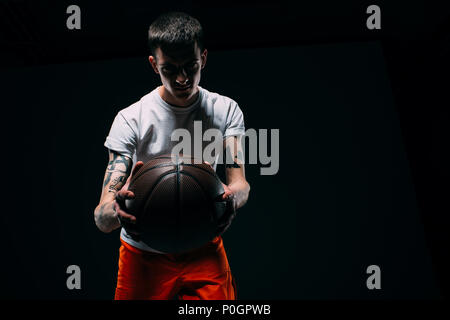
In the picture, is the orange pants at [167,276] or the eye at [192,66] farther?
the orange pants at [167,276]

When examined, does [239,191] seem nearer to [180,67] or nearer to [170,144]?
[170,144]

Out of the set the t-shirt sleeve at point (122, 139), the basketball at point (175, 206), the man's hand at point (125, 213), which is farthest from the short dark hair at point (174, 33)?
the man's hand at point (125, 213)

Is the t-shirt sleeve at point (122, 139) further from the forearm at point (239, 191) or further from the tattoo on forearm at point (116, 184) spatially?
the forearm at point (239, 191)

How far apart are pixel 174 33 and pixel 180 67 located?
0.42 ft

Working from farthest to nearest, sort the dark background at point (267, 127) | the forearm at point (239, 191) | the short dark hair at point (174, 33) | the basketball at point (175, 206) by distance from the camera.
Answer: the dark background at point (267, 127), the forearm at point (239, 191), the short dark hair at point (174, 33), the basketball at point (175, 206)

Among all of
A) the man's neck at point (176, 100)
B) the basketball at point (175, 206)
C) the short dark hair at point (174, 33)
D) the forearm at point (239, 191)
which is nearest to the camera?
the basketball at point (175, 206)

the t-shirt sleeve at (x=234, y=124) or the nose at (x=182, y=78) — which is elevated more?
the nose at (x=182, y=78)

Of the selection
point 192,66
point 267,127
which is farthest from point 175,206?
point 267,127

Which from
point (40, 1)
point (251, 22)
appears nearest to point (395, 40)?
point (251, 22)

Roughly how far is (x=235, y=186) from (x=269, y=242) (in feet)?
4.24

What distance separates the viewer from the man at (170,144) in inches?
44.9

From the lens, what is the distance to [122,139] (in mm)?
1272

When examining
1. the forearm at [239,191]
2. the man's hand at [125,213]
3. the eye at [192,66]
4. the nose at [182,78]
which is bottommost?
the man's hand at [125,213]

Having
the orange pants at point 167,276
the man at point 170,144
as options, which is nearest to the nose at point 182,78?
the man at point 170,144
